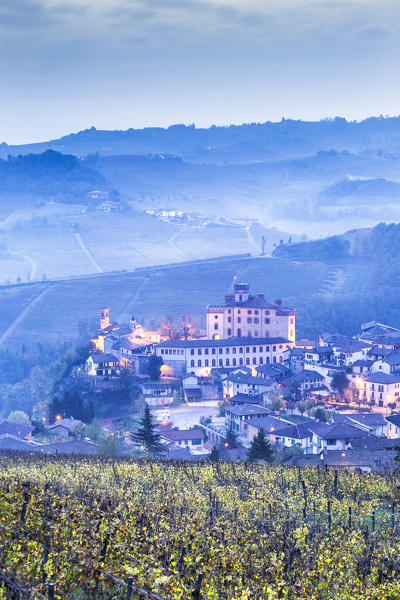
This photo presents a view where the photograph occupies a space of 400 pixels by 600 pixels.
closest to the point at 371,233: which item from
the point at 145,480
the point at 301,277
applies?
the point at 301,277

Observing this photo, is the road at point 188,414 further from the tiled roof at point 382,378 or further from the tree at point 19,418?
the tree at point 19,418

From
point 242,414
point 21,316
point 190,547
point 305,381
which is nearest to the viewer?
point 190,547

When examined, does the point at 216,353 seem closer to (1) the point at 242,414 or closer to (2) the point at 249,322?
(2) the point at 249,322

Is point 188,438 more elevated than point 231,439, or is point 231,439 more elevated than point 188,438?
point 231,439

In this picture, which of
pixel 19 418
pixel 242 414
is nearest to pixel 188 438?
pixel 242 414

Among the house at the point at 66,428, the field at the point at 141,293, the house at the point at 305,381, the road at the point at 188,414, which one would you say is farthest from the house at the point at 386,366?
the field at the point at 141,293

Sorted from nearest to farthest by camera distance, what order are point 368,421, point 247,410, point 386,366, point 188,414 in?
point 368,421 → point 247,410 → point 188,414 → point 386,366
